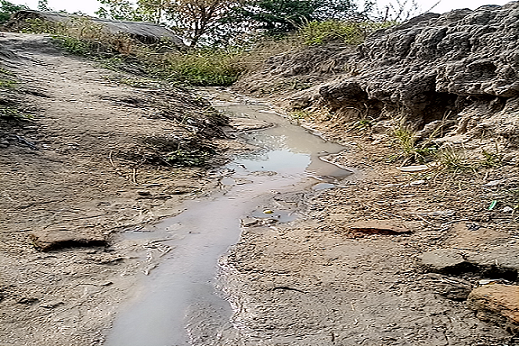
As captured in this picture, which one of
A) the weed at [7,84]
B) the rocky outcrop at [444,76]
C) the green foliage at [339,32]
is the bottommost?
the weed at [7,84]

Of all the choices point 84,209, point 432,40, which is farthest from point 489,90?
point 84,209

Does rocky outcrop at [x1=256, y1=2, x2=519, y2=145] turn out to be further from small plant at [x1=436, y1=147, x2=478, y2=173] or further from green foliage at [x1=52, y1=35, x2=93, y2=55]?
green foliage at [x1=52, y1=35, x2=93, y2=55]

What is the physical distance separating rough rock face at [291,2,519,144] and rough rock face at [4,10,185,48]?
286 inches

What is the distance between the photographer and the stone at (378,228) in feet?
8.27

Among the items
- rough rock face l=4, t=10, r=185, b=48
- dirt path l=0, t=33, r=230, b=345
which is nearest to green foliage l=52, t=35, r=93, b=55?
rough rock face l=4, t=10, r=185, b=48

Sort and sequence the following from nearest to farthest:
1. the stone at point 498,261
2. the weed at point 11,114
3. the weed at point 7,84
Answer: the stone at point 498,261 < the weed at point 11,114 < the weed at point 7,84

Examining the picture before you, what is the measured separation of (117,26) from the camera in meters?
12.2

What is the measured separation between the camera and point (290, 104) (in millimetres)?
7641

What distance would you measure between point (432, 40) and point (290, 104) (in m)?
2.95

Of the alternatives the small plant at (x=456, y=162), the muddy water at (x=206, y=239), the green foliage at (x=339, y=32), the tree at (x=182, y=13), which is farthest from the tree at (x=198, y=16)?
the small plant at (x=456, y=162)

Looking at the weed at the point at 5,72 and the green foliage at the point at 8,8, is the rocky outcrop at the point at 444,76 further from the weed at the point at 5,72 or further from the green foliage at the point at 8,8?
the green foliage at the point at 8,8

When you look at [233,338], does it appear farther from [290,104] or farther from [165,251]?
[290,104]

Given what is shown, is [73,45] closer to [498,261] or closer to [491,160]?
[491,160]

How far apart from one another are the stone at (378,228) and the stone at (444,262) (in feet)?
1.05
